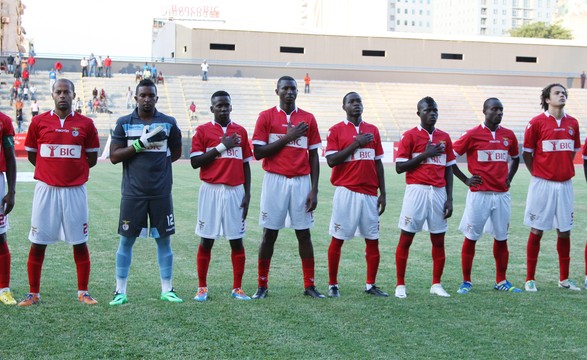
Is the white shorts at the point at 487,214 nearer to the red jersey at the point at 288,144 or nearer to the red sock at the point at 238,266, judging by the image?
the red jersey at the point at 288,144

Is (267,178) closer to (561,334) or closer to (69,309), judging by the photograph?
(69,309)

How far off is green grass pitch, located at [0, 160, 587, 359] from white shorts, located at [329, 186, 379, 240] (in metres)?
0.61

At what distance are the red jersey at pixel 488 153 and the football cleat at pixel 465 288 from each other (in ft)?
3.21

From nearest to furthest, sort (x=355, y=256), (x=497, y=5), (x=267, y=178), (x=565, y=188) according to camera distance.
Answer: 1. (x=267, y=178)
2. (x=565, y=188)
3. (x=355, y=256)
4. (x=497, y=5)

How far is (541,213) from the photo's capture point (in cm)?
804

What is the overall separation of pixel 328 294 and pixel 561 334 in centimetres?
228

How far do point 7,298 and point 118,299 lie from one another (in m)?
1.00

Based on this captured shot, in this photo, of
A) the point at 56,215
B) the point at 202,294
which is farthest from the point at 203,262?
the point at 56,215

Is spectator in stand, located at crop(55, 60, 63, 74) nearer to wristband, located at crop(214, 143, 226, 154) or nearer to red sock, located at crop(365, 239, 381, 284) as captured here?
wristband, located at crop(214, 143, 226, 154)

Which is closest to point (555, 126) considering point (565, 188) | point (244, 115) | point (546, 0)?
point (565, 188)

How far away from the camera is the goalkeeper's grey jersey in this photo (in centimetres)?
672

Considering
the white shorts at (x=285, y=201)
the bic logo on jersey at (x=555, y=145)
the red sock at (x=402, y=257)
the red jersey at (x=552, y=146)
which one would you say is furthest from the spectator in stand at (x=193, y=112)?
the white shorts at (x=285, y=201)

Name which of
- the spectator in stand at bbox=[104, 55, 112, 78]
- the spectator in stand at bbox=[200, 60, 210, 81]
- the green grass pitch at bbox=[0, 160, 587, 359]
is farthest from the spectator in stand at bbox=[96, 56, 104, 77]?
the green grass pitch at bbox=[0, 160, 587, 359]

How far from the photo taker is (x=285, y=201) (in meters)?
7.13
